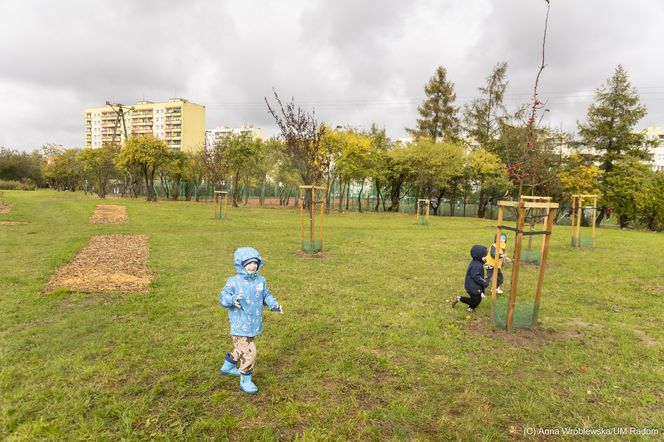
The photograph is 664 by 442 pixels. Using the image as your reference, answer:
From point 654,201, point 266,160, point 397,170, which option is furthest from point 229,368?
point 266,160

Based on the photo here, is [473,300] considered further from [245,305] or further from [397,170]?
[397,170]

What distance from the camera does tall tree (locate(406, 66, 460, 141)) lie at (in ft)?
141

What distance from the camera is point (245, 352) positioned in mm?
3818

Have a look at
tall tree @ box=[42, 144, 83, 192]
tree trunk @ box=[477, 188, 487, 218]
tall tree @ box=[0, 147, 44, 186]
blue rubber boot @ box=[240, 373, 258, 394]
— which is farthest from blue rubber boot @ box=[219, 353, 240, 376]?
tall tree @ box=[0, 147, 44, 186]

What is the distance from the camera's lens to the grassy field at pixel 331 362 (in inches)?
131

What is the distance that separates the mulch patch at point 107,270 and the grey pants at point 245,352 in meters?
4.28

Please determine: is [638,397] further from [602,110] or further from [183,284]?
[602,110]

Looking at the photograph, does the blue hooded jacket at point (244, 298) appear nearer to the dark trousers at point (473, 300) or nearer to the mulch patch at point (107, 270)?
the dark trousers at point (473, 300)

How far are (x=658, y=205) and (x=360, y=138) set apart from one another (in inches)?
895

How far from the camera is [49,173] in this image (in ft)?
205

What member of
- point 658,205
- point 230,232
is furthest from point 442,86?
point 230,232

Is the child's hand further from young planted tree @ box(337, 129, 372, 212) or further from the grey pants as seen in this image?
young planted tree @ box(337, 129, 372, 212)

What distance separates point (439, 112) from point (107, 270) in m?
41.2

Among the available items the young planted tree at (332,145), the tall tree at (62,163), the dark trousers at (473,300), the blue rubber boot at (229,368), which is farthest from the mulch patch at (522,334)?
the tall tree at (62,163)
